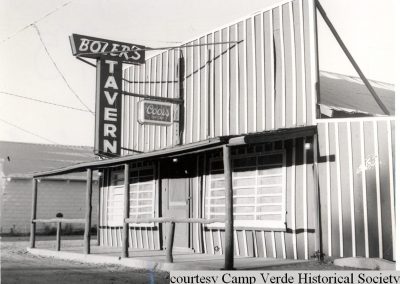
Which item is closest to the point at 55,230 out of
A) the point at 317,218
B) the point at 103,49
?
the point at 103,49

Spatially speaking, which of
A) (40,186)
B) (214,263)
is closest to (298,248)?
(214,263)

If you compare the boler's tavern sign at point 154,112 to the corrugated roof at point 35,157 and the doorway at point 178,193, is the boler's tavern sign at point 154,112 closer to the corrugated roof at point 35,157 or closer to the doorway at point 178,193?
the doorway at point 178,193

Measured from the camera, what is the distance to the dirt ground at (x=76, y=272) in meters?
8.75

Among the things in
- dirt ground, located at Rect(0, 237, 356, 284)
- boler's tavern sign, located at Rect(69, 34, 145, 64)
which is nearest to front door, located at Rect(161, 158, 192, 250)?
dirt ground, located at Rect(0, 237, 356, 284)

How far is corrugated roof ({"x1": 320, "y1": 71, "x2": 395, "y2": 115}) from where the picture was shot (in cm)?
1239

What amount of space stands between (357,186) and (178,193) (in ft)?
16.9

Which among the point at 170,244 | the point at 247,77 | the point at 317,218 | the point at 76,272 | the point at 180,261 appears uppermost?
the point at 247,77

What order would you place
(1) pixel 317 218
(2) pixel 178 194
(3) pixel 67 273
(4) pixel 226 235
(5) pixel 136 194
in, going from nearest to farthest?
(4) pixel 226 235 < (3) pixel 67 273 < (1) pixel 317 218 < (2) pixel 178 194 < (5) pixel 136 194

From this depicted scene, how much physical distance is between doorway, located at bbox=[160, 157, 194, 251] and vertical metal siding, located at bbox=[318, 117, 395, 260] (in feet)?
13.0

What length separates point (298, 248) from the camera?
10.4 m

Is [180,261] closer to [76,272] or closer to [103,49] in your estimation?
[76,272]

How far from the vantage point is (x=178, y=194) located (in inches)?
531

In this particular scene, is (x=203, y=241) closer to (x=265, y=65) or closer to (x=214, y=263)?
(x=214, y=263)

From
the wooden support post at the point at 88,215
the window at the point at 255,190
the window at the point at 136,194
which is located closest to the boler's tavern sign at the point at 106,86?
the window at the point at 136,194
